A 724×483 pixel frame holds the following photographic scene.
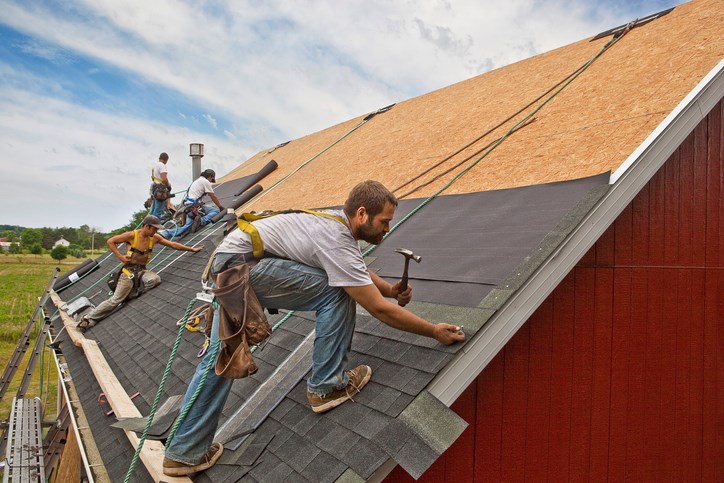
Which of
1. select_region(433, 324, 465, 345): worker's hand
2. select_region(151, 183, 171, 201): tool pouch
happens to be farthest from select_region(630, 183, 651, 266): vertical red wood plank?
select_region(151, 183, 171, 201): tool pouch

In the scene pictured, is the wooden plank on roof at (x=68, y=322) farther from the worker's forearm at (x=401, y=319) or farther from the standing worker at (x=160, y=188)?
the worker's forearm at (x=401, y=319)

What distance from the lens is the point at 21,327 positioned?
22688 millimetres

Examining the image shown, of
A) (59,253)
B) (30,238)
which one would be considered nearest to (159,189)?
(59,253)

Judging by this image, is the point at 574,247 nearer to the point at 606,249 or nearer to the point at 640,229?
the point at 606,249

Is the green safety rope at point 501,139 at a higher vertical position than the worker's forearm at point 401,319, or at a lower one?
higher

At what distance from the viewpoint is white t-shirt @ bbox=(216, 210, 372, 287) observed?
8.14ft

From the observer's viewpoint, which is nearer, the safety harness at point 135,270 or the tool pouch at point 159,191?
the safety harness at point 135,270

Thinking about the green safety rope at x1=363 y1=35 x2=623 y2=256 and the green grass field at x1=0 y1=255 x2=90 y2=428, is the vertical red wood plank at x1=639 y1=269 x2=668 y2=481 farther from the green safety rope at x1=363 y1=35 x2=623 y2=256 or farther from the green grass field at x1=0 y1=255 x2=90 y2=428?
the green grass field at x1=0 y1=255 x2=90 y2=428

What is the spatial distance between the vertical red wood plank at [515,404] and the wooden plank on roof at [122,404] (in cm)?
189

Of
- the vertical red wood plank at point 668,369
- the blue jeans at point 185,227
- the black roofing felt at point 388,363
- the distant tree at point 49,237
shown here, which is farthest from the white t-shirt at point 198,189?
the distant tree at point 49,237

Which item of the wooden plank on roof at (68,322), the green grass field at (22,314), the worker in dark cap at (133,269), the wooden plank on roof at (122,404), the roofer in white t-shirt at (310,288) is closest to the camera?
the roofer in white t-shirt at (310,288)

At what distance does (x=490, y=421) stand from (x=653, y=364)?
63.0 inches

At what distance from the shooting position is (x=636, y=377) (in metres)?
3.88

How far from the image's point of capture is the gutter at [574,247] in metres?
2.48
